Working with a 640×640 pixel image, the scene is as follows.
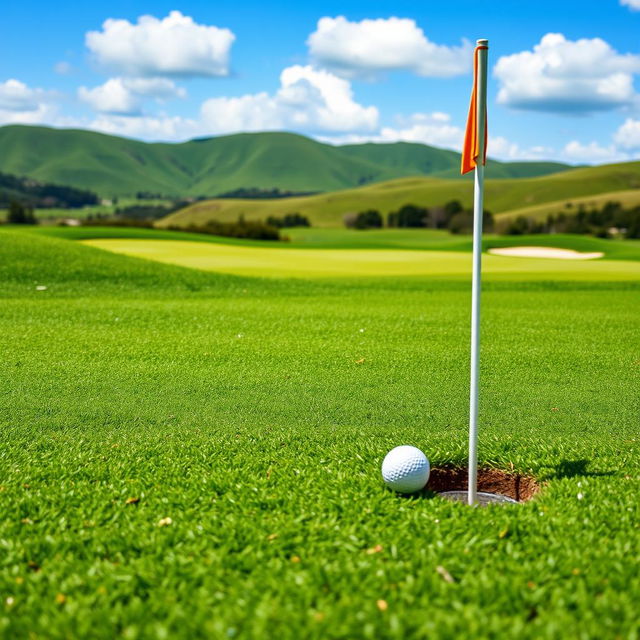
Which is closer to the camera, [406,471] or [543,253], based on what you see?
[406,471]

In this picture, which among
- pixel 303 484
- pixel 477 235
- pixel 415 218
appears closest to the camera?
pixel 477 235

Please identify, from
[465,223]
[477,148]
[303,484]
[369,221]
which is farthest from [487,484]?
[369,221]

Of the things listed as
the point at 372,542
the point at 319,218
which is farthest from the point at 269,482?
the point at 319,218

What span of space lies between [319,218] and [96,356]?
146 m

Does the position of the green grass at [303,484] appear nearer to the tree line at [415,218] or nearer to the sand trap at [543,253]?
the sand trap at [543,253]

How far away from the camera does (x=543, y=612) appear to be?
3.54m

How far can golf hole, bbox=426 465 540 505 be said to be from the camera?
18.4 ft

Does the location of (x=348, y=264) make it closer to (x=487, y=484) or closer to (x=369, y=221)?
(x=487, y=484)

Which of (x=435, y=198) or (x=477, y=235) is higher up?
(x=435, y=198)

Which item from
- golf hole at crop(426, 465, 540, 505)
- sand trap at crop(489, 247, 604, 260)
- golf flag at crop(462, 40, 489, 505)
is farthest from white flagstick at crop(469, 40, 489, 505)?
sand trap at crop(489, 247, 604, 260)

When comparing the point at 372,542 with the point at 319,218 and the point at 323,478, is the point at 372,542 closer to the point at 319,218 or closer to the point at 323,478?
the point at 323,478

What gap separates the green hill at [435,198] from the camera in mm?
156750

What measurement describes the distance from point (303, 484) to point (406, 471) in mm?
837

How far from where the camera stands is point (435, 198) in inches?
6639
